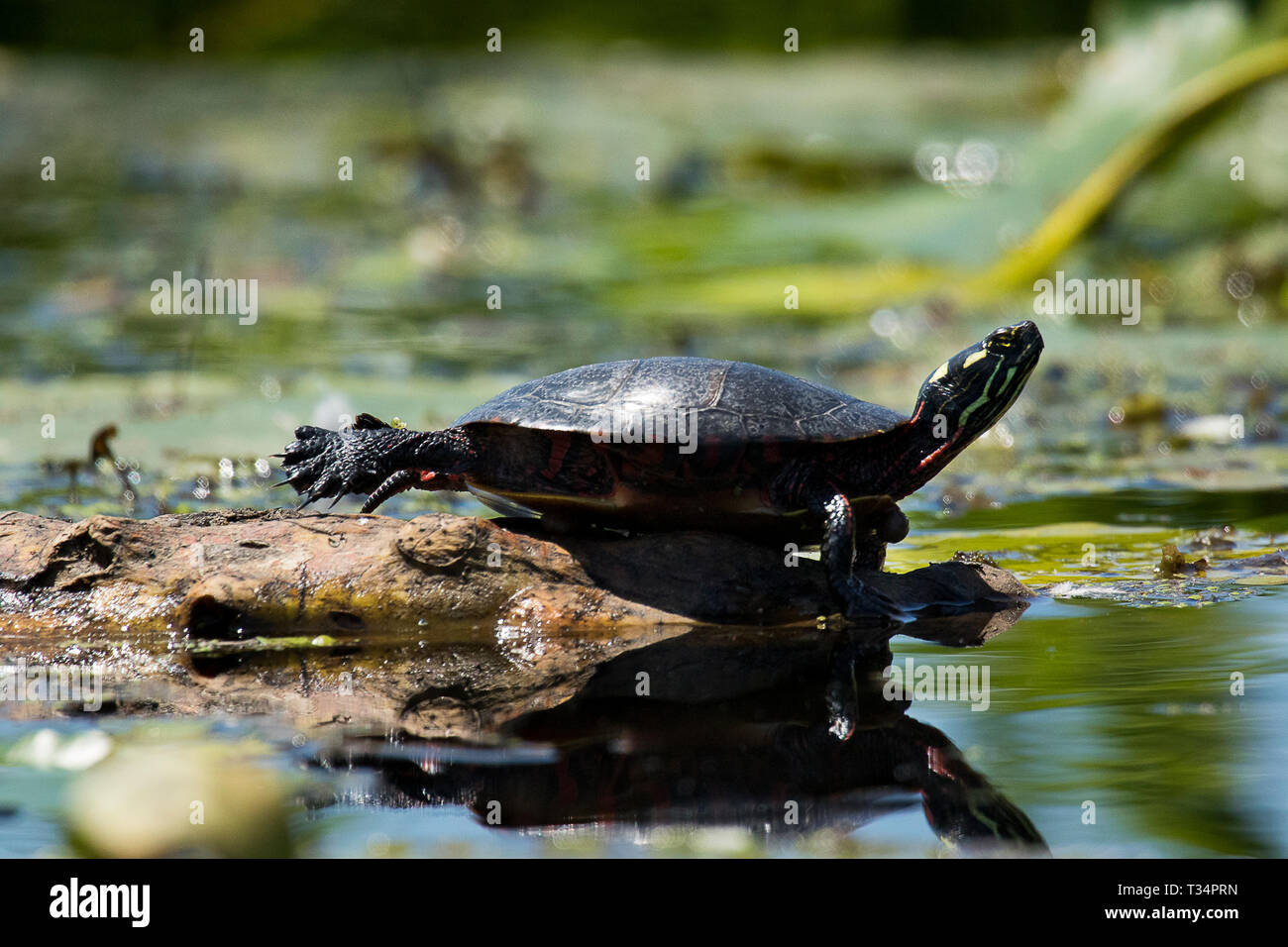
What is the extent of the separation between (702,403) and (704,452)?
0.13 m

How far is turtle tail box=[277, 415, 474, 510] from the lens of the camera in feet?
12.7

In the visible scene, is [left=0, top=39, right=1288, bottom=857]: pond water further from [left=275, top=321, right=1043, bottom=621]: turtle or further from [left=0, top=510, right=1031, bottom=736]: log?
[left=275, top=321, right=1043, bottom=621]: turtle

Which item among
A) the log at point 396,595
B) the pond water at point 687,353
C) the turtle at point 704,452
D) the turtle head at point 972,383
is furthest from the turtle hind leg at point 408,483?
the turtle head at point 972,383

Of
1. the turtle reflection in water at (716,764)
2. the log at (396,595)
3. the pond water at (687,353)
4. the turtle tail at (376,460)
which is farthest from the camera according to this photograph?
the turtle tail at (376,460)

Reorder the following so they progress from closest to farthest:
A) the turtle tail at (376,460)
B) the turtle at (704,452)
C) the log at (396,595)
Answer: the log at (396,595) < the turtle at (704,452) < the turtle tail at (376,460)

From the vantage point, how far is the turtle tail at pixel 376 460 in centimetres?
387

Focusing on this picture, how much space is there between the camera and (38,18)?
14.8m

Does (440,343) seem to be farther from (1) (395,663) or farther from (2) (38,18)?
(2) (38,18)

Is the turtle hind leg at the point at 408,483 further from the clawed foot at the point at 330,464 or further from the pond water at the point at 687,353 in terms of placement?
the pond water at the point at 687,353

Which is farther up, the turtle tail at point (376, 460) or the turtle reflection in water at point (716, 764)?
the turtle tail at point (376, 460)

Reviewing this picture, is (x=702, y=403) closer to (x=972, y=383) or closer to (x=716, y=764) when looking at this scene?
(x=972, y=383)

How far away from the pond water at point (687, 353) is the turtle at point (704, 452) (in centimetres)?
41

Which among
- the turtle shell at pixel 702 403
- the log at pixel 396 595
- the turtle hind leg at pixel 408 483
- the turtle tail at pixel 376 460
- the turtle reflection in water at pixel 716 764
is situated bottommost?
the turtle reflection in water at pixel 716 764
